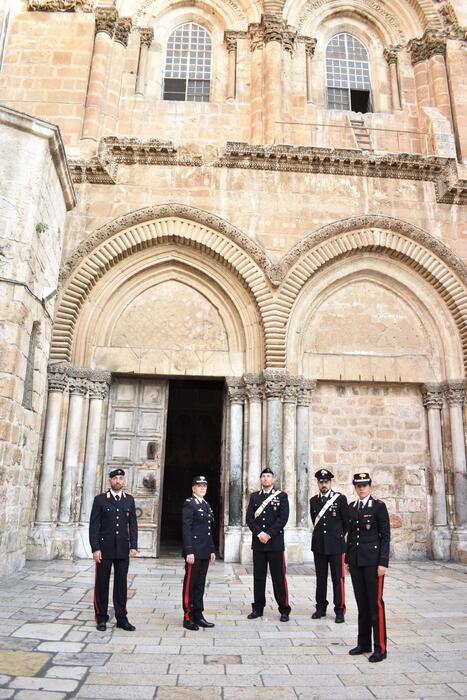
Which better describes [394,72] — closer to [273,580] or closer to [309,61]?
[309,61]

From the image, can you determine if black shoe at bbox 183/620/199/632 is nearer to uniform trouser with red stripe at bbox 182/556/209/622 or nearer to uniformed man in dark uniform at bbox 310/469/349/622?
uniform trouser with red stripe at bbox 182/556/209/622

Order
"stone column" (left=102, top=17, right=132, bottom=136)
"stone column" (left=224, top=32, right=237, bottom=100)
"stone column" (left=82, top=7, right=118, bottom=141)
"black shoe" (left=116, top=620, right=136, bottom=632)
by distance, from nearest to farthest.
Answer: "black shoe" (left=116, top=620, right=136, bottom=632) → "stone column" (left=82, top=7, right=118, bottom=141) → "stone column" (left=102, top=17, right=132, bottom=136) → "stone column" (left=224, top=32, right=237, bottom=100)

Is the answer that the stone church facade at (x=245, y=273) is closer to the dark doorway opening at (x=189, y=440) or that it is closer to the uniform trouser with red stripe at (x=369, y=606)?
the uniform trouser with red stripe at (x=369, y=606)

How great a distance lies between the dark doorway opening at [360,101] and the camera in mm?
13633

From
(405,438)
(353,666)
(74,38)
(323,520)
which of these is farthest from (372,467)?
(74,38)

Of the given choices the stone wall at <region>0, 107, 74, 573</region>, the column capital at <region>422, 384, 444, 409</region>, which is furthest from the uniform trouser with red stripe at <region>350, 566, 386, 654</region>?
the column capital at <region>422, 384, 444, 409</region>

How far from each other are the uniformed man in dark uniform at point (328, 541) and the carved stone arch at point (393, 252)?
17.4ft

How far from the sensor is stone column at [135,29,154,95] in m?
12.9

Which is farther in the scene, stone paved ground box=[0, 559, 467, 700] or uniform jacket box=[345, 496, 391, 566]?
uniform jacket box=[345, 496, 391, 566]

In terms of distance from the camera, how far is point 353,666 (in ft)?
15.1

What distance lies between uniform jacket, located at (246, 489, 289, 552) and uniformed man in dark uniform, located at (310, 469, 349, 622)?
48 centimetres

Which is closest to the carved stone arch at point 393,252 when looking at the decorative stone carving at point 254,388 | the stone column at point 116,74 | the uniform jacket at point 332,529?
the decorative stone carving at point 254,388

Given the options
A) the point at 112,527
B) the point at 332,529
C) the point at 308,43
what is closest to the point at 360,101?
the point at 308,43

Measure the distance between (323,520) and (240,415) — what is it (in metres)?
4.49
